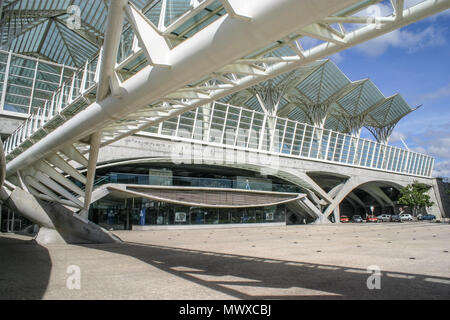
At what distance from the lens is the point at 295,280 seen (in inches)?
297

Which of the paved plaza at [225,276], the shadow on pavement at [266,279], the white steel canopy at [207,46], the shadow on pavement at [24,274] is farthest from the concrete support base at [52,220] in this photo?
the shadow on pavement at [266,279]

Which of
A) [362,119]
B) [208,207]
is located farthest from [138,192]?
[362,119]

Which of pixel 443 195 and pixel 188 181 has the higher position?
pixel 443 195

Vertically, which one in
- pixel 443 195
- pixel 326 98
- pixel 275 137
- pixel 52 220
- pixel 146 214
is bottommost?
pixel 146 214

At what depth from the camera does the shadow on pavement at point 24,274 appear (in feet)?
21.2

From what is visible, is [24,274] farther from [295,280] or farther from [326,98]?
[326,98]

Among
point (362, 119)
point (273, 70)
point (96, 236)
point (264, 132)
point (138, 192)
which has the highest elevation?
point (362, 119)

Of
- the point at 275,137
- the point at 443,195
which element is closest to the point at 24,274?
the point at 275,137

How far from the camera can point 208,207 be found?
125 feet

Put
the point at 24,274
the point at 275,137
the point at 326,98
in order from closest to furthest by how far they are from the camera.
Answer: the point at 24,274 → the point at 275,137 → the point at 326,98

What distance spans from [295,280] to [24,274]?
20.7ft

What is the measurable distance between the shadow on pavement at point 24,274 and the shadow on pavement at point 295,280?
285 cm
